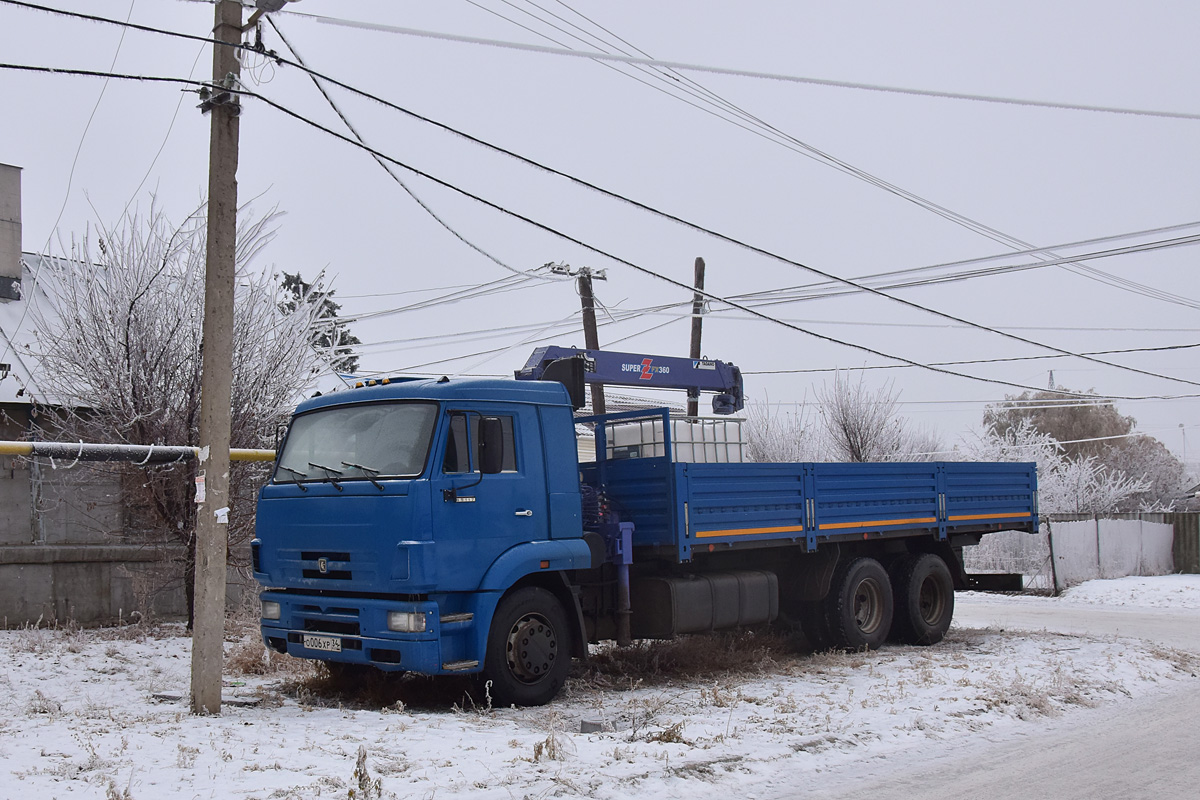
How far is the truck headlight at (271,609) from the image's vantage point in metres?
9.10

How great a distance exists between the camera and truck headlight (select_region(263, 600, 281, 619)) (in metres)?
9.10

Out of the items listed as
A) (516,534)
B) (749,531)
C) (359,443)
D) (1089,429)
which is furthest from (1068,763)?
(1089,429)

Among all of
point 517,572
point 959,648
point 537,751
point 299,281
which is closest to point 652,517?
point 517,572

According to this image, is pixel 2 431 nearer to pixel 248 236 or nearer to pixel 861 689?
pixel 248 236

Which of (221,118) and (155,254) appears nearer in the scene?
(221,118)

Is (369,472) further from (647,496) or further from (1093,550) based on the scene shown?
(1093,550)

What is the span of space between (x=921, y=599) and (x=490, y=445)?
289 inches

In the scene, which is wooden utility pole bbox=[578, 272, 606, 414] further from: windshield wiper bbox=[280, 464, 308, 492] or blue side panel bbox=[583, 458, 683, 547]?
windshield wiper bbox=[280, 464, 308, 492]

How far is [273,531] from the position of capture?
9.05 meters

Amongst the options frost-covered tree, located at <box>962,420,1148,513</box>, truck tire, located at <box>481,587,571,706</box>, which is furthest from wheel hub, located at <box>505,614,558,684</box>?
frost-covered tree, located at <box>962,420,1148,513</box>

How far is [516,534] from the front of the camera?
8.88 meters

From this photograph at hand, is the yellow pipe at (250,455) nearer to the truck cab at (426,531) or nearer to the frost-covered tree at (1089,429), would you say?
the truck cab at (426,531)

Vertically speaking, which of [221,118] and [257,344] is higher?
[221,118]

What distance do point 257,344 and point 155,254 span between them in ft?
5.28
